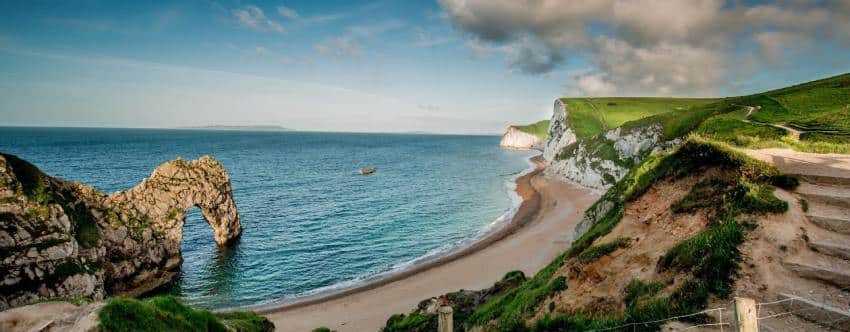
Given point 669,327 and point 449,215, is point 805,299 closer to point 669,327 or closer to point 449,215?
point 669,327

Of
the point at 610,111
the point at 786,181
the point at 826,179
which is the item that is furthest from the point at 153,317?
the point at 610,111

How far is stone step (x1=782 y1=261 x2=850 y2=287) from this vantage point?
768 cm

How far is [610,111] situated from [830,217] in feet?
402

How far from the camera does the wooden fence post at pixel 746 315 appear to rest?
213 inches

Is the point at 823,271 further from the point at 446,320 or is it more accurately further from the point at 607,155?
the point at 607,155

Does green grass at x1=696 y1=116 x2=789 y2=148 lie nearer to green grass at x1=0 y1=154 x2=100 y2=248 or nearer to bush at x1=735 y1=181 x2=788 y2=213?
bush at x1=735 y1=181 x2=788 y2=213

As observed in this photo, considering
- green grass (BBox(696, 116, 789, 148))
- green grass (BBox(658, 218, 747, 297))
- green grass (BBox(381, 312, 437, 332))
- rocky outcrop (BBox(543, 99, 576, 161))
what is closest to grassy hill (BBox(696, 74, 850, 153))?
green grass (BBox(696, 116, 789, 148))

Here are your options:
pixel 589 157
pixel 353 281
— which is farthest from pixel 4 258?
pixel 589 157

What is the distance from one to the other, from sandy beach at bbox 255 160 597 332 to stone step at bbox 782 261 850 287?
22.9 metres

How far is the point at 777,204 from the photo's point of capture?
9.81m

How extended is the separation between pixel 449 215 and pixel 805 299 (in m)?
47.7

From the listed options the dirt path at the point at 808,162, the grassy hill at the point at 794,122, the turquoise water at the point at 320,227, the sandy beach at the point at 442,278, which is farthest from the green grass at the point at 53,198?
the grassy hill at the point at 794,122

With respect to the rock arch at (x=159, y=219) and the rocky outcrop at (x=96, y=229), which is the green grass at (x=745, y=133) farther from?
the rock arch at (x=159, y=219)

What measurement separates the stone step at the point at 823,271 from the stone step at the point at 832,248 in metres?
0.35
